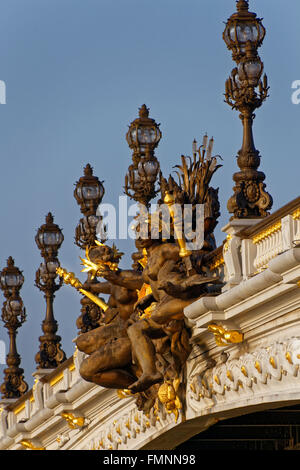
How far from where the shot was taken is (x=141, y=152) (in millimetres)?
31188

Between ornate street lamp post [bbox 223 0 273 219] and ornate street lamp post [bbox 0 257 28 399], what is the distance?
22.8 metres

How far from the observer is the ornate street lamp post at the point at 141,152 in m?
30.8

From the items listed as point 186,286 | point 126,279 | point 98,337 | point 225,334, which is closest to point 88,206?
point 98,337

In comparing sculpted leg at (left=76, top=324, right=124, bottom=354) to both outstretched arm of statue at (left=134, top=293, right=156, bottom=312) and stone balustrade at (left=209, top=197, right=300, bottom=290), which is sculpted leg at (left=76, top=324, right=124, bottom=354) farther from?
stone balustrade at (left=209, top=197, right=300, bottom=290)

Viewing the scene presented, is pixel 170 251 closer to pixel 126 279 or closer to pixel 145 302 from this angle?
pixel 145 302

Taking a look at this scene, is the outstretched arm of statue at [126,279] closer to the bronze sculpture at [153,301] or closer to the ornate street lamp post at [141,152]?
the bronze sculpture at [153,301]

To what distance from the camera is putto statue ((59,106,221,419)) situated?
27.2 meters

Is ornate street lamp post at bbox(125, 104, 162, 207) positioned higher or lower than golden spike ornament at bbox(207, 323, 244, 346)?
higher

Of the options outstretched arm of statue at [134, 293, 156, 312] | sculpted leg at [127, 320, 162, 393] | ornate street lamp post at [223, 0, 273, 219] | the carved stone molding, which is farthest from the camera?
outstretched arm of statue at [134, 293, 156, 312]

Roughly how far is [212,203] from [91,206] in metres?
8.75

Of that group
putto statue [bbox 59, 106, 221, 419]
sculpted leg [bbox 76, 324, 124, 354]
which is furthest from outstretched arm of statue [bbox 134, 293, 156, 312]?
sculpted leg [bbox 76, 324, 124, 354]

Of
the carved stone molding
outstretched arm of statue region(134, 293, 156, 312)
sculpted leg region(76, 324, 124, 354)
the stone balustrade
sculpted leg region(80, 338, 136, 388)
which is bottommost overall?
the carved stone molding

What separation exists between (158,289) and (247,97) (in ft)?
13.2
